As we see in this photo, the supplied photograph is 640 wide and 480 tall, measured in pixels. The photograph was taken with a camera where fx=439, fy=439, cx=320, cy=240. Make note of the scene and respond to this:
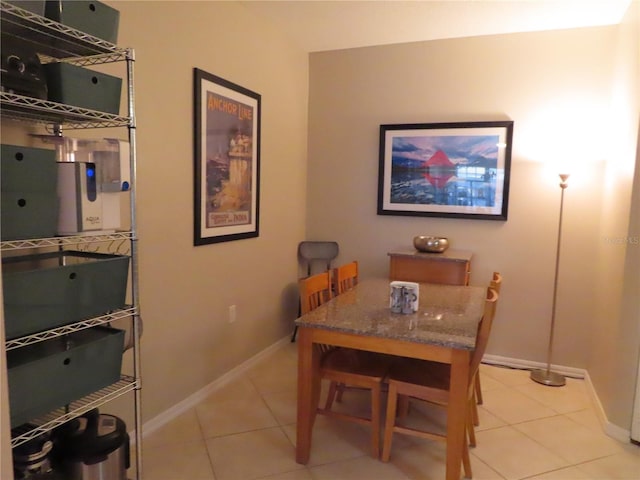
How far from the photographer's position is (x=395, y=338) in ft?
6.04

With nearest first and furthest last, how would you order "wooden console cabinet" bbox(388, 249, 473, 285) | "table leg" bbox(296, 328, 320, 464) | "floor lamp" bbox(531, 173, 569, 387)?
1. "table leg" bbox(296, 328, 320, 464)
2. "floor lamp" bbox(531, 173, 569, 387)
3. "wooden console cabinet" bbox(388, 249, 473, 285)

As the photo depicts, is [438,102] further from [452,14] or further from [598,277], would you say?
[598,277]

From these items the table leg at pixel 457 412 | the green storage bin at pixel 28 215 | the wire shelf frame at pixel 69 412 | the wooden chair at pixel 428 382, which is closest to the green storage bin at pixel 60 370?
the wire shelf frame at pixel 69 412

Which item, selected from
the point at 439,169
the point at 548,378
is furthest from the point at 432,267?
the point at 548,378

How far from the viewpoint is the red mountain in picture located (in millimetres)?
3508

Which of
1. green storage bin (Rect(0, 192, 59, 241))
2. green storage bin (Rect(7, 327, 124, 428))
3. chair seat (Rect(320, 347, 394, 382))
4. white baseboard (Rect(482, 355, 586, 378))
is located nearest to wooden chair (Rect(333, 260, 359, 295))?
chair seat (Rect(320, 347, 394, 382))

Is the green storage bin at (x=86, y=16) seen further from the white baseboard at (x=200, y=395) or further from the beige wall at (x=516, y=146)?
the beige wall at (x=516, y=146)

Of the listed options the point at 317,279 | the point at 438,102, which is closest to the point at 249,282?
the point at 317,279

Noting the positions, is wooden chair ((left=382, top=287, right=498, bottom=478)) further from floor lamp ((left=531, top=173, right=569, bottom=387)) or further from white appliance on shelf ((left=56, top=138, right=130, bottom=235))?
white appliance on shelf ((left=56, top=138, right=130, bottom=235))

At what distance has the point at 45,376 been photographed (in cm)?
136

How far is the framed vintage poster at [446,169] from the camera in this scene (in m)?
3.39

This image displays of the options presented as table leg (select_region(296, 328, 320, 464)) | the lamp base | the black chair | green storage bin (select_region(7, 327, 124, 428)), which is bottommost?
the lamp base

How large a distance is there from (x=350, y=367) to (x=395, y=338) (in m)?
0.47

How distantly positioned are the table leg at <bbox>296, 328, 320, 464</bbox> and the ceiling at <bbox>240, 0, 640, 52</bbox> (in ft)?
7.21
